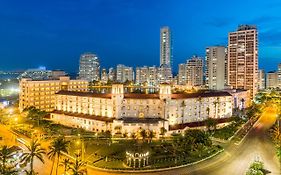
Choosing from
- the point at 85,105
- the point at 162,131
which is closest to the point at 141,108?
the point at 162,131

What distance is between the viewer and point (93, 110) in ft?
253

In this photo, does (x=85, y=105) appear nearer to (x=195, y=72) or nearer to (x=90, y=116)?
(x=90, y=116)

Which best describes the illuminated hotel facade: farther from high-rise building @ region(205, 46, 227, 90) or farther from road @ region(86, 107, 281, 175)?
high-rise building @ region(205, 46, 227, 90)

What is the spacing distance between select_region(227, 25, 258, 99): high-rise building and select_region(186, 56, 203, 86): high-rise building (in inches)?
1741

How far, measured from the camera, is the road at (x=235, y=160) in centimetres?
4309

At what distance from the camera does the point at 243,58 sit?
138625mm

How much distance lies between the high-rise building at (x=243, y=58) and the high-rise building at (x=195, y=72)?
44.2 meters

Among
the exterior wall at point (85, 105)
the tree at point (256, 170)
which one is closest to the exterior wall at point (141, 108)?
the exterior wall at point (85, 105)

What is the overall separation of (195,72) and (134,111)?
12420cm

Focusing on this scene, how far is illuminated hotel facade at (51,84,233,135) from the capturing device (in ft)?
213

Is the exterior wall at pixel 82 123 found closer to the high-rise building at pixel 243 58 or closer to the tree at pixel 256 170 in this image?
the tree at pixel 256 170

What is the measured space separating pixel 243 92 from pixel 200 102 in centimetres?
4335

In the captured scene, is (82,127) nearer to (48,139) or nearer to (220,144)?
(48,139)

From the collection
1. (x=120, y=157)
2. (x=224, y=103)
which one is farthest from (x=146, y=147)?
(x=224, y=103)
